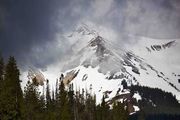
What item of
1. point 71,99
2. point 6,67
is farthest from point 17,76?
point 71,99

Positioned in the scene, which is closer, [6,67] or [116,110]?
[6,67]

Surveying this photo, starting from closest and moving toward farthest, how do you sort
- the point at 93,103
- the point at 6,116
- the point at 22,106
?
1. the point at 6,116
2. the point at 22,106
3. the point at 93,103

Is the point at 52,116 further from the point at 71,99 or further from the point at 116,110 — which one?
the point at 116,110

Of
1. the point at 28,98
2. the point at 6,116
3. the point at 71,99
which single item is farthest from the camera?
the point at 71,99

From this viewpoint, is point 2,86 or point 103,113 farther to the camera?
point 103,113

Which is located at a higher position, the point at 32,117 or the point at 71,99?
the point at 71,99

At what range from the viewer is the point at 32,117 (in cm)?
9600

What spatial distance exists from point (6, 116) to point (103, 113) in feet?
326

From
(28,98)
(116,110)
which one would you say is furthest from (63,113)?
(116,110)

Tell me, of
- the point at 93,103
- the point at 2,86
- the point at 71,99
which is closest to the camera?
the point at 2,86

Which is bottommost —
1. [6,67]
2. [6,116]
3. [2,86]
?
[6,116]

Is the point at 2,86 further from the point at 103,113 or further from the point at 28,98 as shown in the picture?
the point at 103,113

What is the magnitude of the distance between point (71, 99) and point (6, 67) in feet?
191

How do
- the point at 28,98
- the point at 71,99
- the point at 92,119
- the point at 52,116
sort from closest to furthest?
the point at 28,98 < the point at 52,116 < the point at 71,99 < the point at 92,119
